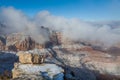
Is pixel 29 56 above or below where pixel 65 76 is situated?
above

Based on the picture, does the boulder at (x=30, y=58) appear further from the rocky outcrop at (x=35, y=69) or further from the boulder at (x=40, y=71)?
the boulder at (x=40, y=71)

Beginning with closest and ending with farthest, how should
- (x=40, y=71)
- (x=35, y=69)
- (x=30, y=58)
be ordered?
(x=40, y=71)
(x=35, y=69)
(x=30, y=58)

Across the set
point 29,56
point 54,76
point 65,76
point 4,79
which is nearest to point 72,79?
point 65,76

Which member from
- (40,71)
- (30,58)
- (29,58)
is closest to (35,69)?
(40,71)

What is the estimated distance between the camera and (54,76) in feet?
162

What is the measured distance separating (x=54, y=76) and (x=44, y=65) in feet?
16.8

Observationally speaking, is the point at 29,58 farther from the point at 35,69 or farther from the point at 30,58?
the point at 35,69

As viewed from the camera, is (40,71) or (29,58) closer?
(40,71)

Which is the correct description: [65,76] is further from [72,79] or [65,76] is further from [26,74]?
[26,74]

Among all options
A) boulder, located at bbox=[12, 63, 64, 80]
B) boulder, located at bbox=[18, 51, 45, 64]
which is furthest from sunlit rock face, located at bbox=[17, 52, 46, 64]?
boulder, located at bbox=[12, 63, 64, 80]

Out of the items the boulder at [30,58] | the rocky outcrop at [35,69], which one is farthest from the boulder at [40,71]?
the boulder at [30,58]

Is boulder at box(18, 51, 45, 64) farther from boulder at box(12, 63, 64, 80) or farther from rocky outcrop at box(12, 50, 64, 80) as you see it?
boulder at box(12, 63, 64, 80)

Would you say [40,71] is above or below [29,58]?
below

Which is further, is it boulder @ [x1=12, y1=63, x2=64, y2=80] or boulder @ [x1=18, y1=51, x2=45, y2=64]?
boulder @ [x1=18, y1=51, x2=45, y2=64]
